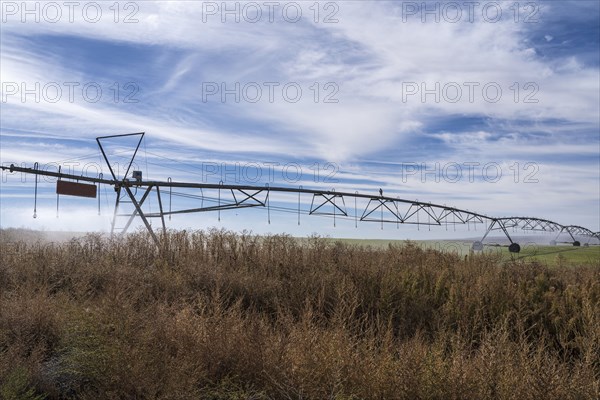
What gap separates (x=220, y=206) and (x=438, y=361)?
713 inches

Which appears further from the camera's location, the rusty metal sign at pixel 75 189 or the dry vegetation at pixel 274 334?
the rusty metal sign at pixel 75 189

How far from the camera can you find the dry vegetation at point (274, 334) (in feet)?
20.6

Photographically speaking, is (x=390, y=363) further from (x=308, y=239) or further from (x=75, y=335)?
(x=308, y=239)

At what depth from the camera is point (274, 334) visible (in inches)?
339

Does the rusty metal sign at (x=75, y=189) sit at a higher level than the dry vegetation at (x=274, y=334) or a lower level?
higher

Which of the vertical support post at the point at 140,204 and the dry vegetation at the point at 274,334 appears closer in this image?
the dry vegetation at the point at 274,334

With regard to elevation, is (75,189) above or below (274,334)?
above

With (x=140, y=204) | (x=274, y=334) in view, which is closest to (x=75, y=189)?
(x=140, y=204)

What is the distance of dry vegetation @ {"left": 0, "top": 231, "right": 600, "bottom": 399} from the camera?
247 inches

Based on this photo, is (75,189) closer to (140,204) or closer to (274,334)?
(140,204)

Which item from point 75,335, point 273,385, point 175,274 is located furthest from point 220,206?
point 273,385

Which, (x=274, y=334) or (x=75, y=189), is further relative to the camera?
(x=75, y=189)

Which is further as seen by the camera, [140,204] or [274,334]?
[140,204]

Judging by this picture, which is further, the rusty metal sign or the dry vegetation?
the rusty metal sign
